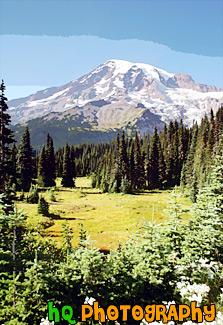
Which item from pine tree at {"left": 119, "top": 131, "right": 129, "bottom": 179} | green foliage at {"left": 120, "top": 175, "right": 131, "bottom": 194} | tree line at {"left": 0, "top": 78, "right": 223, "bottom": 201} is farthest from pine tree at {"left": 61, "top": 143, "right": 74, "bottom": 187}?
green foliage at {"left": 120, "top": 175, "right": 131, "bottom": 194}

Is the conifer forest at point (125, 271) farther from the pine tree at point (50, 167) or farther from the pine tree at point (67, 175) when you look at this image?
the pine tree at point (67, 175)

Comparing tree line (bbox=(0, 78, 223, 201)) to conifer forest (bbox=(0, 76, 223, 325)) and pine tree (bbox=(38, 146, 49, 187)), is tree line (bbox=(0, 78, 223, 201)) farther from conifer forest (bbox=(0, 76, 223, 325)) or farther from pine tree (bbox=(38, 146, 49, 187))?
conifer forest (bbox=(0, 76, 223, 325))

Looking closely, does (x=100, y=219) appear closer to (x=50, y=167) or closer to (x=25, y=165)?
(x=25, y=165)

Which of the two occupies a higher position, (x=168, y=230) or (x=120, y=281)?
(x=168, y=230)

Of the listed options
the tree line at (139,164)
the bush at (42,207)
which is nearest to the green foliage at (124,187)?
the tree line at (139,164)

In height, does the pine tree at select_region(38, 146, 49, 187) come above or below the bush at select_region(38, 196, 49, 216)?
above

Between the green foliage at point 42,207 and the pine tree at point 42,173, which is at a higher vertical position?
the pine tree at point 42,173

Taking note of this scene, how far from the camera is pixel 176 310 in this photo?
6.93 metres

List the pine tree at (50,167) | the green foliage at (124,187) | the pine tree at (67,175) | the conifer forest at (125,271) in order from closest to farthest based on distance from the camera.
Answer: the conifer forest at (125,271)
the green foliage at (124,187)
the pine tree at (50,167)
the pine tree at (67,175)

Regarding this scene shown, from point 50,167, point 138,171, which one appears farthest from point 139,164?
point 50,167

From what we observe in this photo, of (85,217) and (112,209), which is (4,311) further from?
(112,209)

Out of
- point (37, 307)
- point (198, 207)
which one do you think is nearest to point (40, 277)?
point (37, 307)

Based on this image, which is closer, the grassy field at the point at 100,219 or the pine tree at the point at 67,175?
the grassy field at the point at 100,219

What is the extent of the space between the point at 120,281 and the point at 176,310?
6.10 ft
